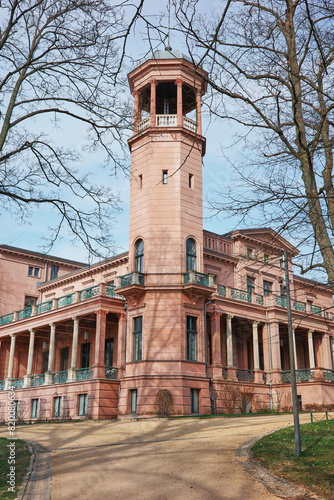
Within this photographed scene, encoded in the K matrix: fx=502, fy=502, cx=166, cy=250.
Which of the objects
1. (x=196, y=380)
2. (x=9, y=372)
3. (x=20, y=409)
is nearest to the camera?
(x=196, y=380)

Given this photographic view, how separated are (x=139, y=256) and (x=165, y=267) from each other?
87.7 inches

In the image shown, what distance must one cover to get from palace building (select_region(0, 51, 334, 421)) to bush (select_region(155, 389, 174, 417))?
0.35 m

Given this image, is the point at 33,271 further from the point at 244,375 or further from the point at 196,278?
the point at 244,375

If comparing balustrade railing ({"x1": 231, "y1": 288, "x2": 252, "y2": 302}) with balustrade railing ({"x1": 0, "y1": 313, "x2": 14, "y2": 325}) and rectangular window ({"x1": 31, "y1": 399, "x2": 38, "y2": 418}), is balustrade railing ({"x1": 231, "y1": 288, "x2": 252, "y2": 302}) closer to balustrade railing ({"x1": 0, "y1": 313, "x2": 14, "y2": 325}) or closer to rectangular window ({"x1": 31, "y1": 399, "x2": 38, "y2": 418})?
rectangular window ({"x1": 31, "y1": 399, "x2": 38, "y2": 418})

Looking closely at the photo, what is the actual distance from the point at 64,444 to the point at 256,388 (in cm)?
1808

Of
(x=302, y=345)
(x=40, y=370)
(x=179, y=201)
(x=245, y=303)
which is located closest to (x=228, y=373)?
(x=245, y=303)

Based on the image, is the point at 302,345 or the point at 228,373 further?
the point at 302,345

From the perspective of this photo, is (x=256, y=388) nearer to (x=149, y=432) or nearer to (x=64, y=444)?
(x=149, y=432)

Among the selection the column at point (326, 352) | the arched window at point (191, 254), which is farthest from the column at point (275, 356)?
the arched window at point (191, 254)

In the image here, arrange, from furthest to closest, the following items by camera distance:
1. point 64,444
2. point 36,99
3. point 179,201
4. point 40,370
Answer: point 40,370
point 179,201
point 64,444
point 36,99

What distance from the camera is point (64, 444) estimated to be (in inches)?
674

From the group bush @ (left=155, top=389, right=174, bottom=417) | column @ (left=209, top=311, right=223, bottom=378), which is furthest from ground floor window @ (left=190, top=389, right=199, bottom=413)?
column @ (left=209, top=311, right=223, bottom=378)

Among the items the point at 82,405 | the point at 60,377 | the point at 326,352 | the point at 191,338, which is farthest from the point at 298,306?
the point at 60,377

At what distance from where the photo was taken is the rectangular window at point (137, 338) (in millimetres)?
28906
